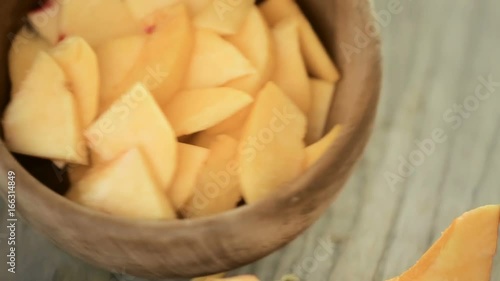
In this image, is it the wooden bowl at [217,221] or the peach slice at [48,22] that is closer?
the wooden bowl at [217,221]

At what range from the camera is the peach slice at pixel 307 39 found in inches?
21.0

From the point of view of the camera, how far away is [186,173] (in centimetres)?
48

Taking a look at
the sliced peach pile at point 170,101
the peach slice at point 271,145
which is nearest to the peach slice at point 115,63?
the sliced peach pile at point 170,101

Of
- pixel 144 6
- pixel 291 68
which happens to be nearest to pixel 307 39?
pixel 291 68

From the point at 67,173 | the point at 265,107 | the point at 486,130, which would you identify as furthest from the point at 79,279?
the point at 486,130

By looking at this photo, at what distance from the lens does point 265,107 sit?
1.61 ft

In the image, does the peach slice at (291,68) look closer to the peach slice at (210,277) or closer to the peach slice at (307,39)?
the peach slice at (307,39)

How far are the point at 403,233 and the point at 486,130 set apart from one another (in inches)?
5.2

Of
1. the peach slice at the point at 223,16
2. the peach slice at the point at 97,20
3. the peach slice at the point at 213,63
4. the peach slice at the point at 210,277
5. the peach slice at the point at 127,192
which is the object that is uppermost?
the peach slice at the point at 97,20

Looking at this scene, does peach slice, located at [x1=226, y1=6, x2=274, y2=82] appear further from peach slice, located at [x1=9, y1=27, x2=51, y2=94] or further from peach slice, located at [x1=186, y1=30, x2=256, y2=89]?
peach slice, located at [x1=9, y1=27, x2=51, y2=94]

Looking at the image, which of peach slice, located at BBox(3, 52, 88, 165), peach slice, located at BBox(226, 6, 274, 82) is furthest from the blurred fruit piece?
peach slice, located at BBox(3, 52, 88, 165)

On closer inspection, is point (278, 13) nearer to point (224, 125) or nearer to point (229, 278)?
point (224, 125)

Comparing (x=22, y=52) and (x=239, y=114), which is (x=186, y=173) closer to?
(x=239, y=114)

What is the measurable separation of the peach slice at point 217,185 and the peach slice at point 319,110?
7 cm
